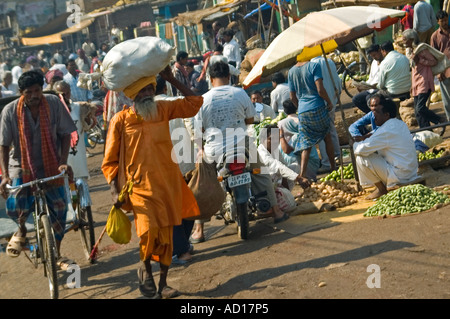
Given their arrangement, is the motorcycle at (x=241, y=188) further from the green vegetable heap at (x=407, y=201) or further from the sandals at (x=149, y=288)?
the sandals at (x=149, y=288)

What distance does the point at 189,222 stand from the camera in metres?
7.87

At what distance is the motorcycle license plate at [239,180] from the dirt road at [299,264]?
65 centimetres

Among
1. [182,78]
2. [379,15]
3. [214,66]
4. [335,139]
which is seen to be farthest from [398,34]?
[214,66]

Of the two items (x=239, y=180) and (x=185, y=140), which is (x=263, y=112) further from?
(x=239, y=180)

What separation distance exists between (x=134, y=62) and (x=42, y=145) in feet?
5.58

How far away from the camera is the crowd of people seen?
6.43 m

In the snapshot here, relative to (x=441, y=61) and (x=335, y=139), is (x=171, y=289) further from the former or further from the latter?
(x=441, y=61)

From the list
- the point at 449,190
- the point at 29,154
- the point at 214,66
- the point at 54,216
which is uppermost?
the point at 214,66

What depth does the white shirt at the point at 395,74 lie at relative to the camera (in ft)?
41.1

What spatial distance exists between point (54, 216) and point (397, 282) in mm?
3598

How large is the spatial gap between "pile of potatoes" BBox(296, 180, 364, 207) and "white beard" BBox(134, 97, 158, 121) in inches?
129

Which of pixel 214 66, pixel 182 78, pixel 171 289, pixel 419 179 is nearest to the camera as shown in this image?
pixel 171 289

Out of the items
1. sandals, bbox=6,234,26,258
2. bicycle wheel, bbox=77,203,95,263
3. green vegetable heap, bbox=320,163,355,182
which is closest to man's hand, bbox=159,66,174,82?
sandals, bbox=6,234,26,258

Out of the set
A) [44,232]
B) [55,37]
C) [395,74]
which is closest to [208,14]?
[395,74]
